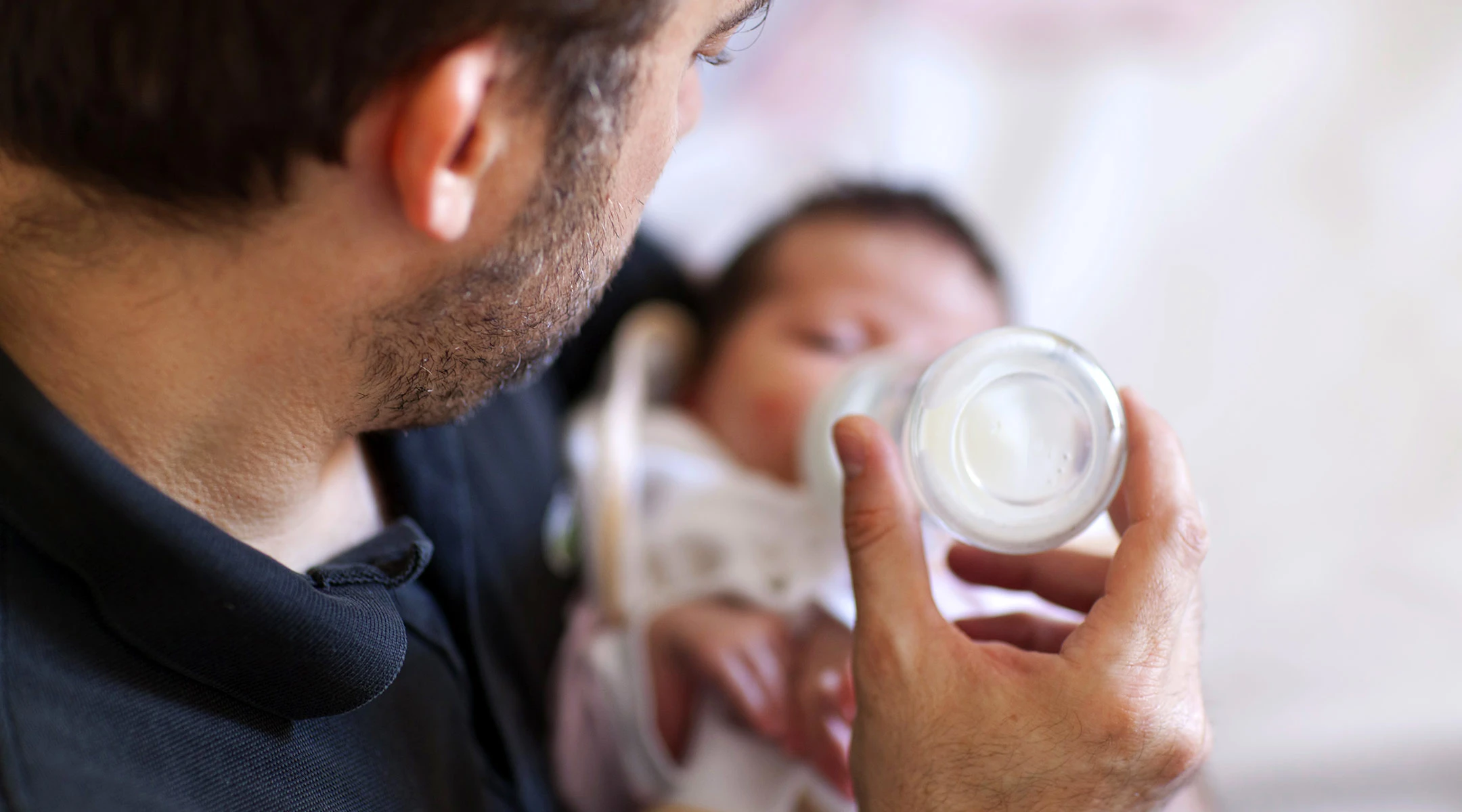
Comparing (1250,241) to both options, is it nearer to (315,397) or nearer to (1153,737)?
(1153,737)

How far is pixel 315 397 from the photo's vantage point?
2.19ft

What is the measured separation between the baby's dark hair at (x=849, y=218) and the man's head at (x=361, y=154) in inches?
24.1

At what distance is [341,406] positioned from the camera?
2.23 ft

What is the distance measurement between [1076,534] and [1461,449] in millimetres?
879

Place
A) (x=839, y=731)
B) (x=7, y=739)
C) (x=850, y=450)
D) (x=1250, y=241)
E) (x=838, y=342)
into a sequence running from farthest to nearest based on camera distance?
(x=1250, y=241) → (x=838, y=342) → (x=839, y=731) → (x=850, y=450) → (x=7, y=739)

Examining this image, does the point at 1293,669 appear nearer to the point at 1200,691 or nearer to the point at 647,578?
the point at 1200,691

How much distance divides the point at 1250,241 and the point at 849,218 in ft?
2.04

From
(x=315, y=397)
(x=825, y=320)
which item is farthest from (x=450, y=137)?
(x=825, y=320)

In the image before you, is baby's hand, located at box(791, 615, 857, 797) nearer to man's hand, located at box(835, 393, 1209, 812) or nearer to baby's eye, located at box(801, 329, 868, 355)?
man's hand, located at box(835, 393, 1209, 812)

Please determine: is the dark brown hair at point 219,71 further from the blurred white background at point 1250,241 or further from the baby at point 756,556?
the blurred white background at point 1250,241

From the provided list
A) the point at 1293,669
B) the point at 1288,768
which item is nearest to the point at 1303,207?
the point at 1293,669

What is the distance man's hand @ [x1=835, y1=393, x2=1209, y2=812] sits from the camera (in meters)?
0.65

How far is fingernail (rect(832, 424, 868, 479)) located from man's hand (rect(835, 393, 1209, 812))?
0.05ft

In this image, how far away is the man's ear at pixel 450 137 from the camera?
1.84ft
